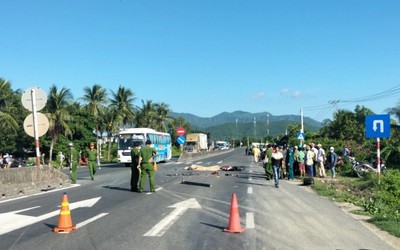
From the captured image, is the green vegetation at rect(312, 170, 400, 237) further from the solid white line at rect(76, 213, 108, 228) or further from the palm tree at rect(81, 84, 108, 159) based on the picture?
the palm tree at rect(81, 84, 108, 159)

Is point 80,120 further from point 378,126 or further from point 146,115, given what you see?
point 378,126

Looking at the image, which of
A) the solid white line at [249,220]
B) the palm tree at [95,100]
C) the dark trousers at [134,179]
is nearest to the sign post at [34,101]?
the dark trousers at [134,179]

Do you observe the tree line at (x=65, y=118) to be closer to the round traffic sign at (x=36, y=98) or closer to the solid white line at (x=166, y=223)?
the round traffic sign at (x=36, y=98)

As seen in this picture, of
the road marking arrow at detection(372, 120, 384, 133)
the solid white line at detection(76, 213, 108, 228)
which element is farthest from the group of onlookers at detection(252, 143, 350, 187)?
the solid white line at detection(76, 213, 108, 228)

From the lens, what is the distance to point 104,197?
13.6 metres

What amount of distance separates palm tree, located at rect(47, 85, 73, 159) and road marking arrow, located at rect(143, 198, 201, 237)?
44.1 m

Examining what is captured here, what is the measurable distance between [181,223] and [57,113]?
48132mm

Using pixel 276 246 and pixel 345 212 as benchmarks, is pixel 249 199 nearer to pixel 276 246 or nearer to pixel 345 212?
pixel 345 212

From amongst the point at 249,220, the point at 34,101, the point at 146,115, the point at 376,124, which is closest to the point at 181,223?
the point at 249,220

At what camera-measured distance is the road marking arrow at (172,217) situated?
823 cm

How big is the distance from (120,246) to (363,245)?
13.6 ft

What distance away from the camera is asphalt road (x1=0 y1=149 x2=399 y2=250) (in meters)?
7.32

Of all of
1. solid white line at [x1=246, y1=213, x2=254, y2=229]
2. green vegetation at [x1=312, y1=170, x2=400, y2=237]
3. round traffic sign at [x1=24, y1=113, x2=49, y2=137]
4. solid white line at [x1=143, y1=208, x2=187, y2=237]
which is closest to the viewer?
solid white line at [x1=143, y1=208, x2=187, y2=237]

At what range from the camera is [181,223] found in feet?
29.9
